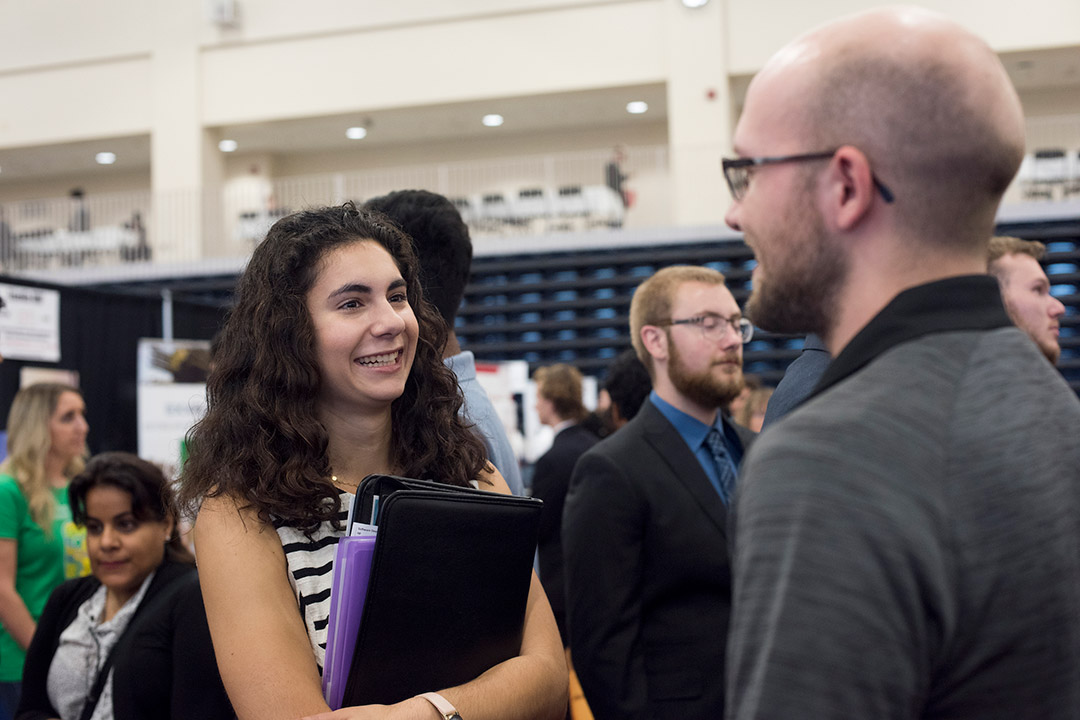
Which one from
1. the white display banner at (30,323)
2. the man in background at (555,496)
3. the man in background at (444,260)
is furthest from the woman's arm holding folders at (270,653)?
the white display banner at (30,323)

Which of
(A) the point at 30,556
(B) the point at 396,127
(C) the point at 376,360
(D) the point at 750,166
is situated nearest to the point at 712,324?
(C) the point at 376,360

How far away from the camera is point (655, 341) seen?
2.71 meters

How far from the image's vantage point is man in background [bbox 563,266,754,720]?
7.08 ft

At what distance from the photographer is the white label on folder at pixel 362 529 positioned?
4.60 feet

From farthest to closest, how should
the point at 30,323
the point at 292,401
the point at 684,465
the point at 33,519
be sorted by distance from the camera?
the point at 30,323
the point at 33,519
the point at 684,465
the point at 292,401

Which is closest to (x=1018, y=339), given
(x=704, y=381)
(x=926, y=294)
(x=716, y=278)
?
(x=926, y=294)

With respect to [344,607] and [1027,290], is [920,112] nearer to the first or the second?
[344,607]

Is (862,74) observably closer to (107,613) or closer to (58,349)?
(107,613)

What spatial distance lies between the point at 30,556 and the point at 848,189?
144 inches

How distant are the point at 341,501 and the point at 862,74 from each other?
104cm

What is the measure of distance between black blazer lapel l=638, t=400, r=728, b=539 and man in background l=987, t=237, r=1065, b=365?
889 mm

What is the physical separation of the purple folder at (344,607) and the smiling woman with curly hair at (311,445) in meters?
0.03

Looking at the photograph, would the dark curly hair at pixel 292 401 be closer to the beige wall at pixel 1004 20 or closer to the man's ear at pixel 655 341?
the man's ear at pixel 655 341

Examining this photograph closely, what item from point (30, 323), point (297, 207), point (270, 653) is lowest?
point (270, 653)
